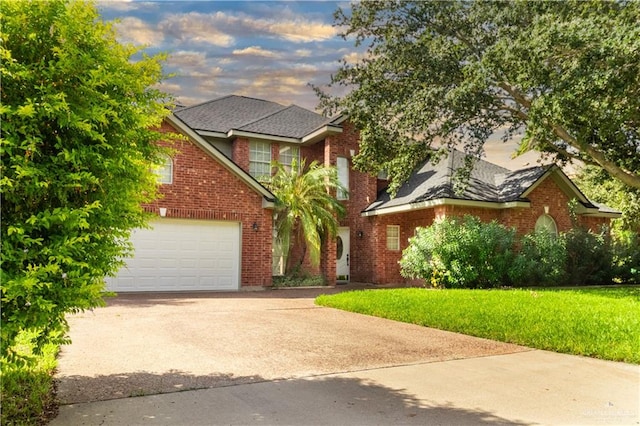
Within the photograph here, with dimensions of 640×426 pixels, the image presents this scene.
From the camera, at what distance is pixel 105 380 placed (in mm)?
4910

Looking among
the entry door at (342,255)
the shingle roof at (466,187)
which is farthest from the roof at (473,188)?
the entry door at (342,255)

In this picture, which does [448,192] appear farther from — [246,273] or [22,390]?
[22,390]

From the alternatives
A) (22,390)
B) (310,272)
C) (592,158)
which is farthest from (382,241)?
(22,390)

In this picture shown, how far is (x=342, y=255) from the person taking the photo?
20.5 m

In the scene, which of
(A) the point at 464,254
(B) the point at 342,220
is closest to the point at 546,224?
(A) the point at 464,254

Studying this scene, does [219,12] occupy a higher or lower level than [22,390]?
higher

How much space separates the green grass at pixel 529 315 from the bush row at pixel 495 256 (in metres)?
2.32

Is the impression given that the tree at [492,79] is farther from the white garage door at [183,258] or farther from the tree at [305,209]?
the white garage door at [183,258]

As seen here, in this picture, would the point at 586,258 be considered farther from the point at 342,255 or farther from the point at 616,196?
the point at 616,196

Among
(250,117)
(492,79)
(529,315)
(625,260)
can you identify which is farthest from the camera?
(250,117)

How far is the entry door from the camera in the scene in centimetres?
2033

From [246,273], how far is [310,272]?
3.61 metres

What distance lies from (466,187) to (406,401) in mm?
13348

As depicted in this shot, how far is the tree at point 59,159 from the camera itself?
138 inches
